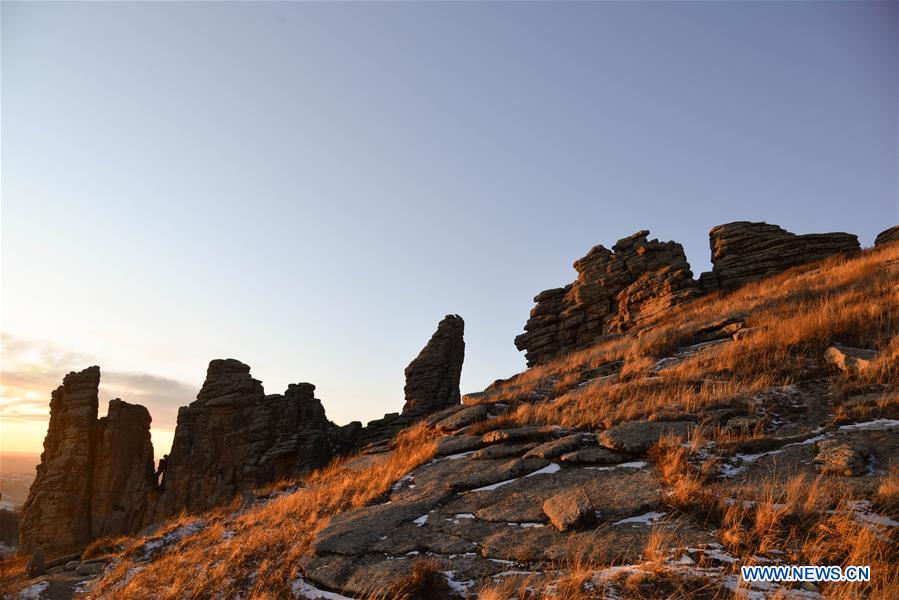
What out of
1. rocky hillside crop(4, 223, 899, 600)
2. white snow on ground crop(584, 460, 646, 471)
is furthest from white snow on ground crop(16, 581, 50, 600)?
white snow on ground crop(584, 460, 646, 471)

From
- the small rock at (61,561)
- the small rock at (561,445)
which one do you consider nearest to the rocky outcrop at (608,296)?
the small rock at (561,445)

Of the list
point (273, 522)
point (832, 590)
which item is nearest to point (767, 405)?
point (832, 590)

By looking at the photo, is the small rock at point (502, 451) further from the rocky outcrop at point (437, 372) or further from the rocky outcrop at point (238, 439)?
the rocky outcrop at point (238, 439)

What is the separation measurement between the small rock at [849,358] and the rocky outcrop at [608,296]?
18360 mm

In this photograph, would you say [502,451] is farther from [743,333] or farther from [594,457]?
[743,333]

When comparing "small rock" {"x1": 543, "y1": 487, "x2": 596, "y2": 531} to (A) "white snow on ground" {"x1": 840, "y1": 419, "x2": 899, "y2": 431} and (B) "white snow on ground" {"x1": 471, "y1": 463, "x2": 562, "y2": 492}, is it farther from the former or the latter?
(A) "white snow on ground" {"x1": 840, "y1": 419, "x2": 899, "y2": 431}

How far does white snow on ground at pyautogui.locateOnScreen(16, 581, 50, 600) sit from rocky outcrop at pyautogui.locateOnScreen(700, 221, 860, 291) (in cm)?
3248

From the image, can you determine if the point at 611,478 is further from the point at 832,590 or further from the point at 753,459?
the point at 832,590

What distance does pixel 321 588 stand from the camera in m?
6.72

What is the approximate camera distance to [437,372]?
136 feet

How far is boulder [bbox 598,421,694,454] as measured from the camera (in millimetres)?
8523

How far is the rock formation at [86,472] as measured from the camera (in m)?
39.0

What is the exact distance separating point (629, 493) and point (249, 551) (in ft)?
Result: 22.4

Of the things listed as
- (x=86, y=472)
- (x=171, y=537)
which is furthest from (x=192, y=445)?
(x=171, y=537)
